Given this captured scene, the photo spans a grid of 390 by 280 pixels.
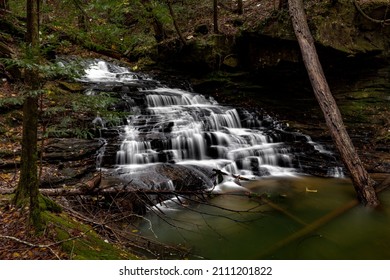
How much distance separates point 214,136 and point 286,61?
13.3 feet

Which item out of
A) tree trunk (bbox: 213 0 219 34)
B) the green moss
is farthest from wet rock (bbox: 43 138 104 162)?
tree trunk (bbox: 213 0 219 34)

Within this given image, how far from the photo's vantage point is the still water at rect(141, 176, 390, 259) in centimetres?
498

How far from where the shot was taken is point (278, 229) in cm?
565

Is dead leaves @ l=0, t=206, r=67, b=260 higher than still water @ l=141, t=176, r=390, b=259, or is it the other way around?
dead leaves @ l=0, t=206, r=67, b=260

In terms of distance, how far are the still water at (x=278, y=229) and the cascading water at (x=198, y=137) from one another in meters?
1.79

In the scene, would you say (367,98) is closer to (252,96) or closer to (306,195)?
(252,96)

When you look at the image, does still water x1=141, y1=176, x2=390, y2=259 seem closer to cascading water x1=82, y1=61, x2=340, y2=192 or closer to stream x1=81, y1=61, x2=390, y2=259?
stream x1=81, y1=61, x2=390, y2=259

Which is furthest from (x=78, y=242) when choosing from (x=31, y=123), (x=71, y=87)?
(x=71, y=87)

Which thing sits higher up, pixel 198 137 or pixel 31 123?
pixel 31 123

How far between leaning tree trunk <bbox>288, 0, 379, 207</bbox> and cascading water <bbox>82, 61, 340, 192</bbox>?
5.99 ft

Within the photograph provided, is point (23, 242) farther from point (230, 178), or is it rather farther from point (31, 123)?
point (230, 178)

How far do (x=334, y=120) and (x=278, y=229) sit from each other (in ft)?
9.64

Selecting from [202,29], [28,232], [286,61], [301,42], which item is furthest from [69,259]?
[202,29]

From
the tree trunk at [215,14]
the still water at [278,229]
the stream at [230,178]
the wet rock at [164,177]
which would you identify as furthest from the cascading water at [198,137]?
the tree trunk at [215,14]
